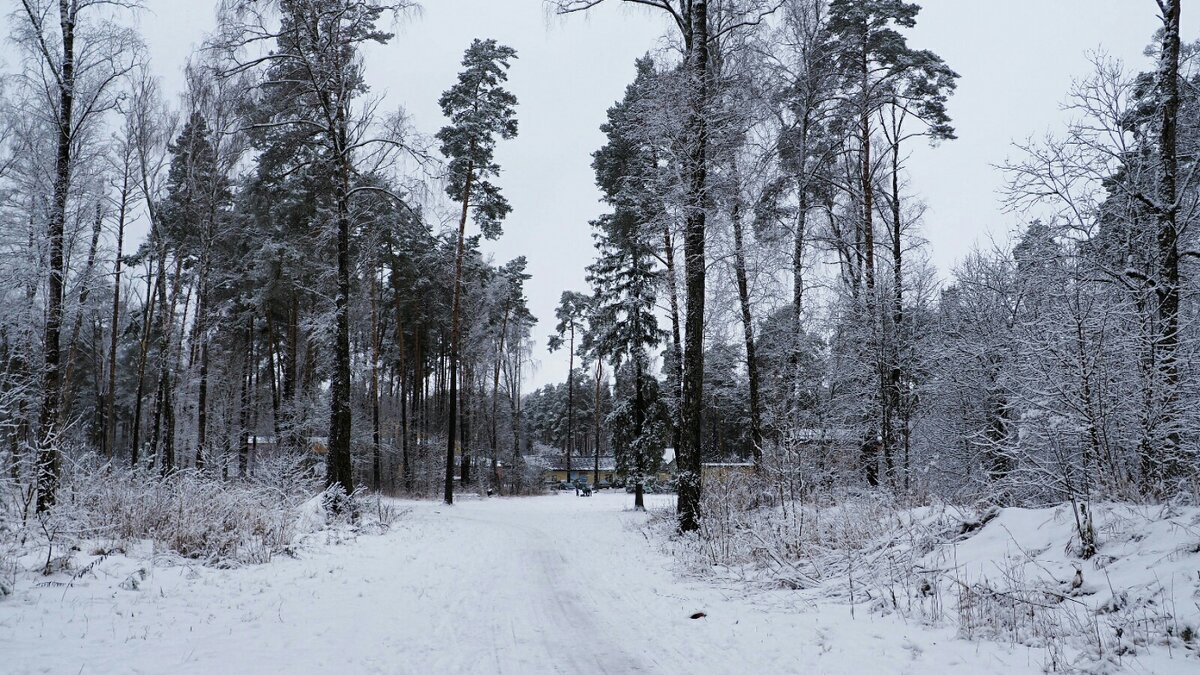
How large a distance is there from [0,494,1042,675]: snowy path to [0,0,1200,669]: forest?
3.72 feet

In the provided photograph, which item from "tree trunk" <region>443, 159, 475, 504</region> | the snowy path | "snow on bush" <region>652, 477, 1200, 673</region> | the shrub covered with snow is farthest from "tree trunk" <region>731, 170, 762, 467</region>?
"tree trunk" <region>443, 159, 475, 504</region>

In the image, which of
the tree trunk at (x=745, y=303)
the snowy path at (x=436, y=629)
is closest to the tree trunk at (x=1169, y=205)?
the snowy path at (x=436, y=629)

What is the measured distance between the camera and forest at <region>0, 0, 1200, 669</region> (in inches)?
260

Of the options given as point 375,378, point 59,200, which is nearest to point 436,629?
point 59,200

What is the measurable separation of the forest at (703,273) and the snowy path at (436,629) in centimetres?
113

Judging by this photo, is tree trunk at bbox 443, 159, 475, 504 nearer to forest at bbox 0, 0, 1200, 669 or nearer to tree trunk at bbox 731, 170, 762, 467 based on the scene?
forest at bbox 0, 0, 1200, 669

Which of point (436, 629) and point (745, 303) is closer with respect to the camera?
point (436, 629)

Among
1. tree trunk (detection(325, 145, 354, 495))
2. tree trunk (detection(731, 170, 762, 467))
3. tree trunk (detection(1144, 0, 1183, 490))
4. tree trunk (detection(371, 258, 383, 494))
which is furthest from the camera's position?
tree trunk (detection(371, 258, 383, 494))

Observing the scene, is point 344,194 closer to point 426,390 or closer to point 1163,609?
point 1163,609

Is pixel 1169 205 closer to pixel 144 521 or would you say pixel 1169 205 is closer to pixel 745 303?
pixel 745 303

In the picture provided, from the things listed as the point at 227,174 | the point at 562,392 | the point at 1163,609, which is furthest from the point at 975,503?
the point at 562,392

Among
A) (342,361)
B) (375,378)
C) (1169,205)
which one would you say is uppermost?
(1169,205)

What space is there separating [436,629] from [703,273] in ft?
26.1

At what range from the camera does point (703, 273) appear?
37.5 ft
